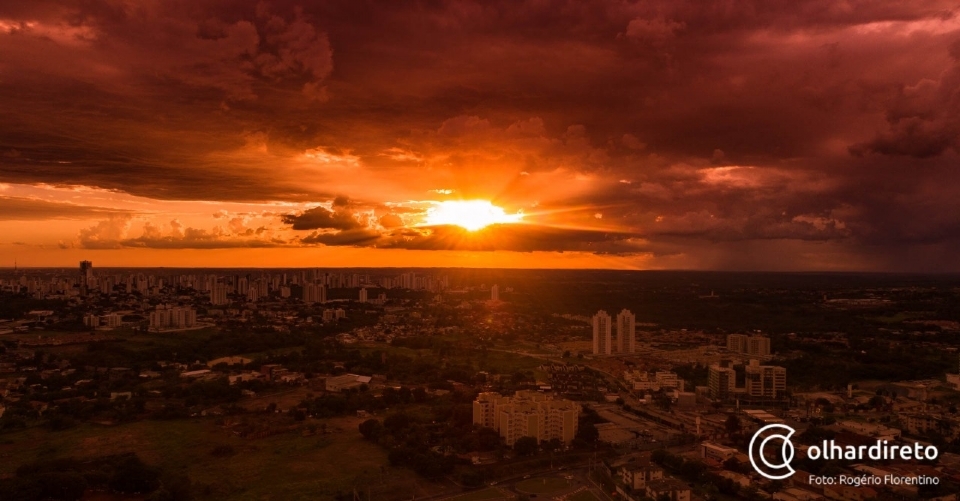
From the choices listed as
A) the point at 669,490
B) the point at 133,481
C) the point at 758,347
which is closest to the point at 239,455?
the point at 133,481

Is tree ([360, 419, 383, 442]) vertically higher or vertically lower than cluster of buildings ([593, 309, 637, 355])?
lower

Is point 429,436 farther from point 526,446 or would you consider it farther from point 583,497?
point 583,497

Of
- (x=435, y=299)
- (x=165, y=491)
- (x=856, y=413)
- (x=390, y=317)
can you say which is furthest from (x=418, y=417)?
(x=435, y=299)

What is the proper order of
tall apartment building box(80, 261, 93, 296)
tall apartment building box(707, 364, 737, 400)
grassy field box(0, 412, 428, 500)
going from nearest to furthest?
grassy field box(0, 412, 428, 500), tall apartment building box(707, 364, 737, 400), tall apartment building box(80, 261, 93, 296)

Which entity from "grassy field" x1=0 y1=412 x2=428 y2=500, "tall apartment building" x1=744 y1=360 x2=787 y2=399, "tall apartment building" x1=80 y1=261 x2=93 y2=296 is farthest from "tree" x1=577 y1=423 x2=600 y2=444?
"tall apartment building" x1=80 y1=261 x2=93 y2=296

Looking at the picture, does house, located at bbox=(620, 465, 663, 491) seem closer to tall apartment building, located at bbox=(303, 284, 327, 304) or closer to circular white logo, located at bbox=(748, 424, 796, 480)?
circular white logo, located at bbox=(748, 424, 796, 480)

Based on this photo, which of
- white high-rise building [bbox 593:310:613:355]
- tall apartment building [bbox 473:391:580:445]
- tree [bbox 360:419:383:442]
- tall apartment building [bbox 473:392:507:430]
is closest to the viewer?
tall apartment building [bbox 473:391:580:445]
